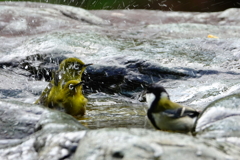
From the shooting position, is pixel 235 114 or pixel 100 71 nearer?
pixel 235 114

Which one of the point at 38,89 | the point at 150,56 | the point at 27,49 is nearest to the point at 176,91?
the point at 150,56

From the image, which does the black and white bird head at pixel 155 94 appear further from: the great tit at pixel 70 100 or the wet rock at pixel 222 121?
the great tit at pixel 70 100

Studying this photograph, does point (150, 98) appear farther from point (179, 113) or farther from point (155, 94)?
point (179, 113)

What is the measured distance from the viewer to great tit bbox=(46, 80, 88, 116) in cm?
462

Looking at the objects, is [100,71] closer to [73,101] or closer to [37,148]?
[73,101]

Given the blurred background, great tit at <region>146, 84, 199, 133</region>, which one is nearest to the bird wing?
great tit at <region>146, 84, 199, 133</region>

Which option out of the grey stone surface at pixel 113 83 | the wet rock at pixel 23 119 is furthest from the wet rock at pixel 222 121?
the wet rock at pixel 23 119

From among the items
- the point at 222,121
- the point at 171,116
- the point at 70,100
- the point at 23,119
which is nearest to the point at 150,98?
the point at 171,116

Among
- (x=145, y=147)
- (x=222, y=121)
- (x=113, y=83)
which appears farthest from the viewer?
(x=113, y=83)

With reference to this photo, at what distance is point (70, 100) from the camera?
465 cm

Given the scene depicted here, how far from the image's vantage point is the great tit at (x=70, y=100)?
4.62 metres

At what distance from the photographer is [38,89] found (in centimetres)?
572

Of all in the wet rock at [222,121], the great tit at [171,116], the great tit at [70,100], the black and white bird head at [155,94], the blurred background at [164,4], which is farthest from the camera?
the blurred background at [164,4]

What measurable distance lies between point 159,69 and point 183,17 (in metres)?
5.43
